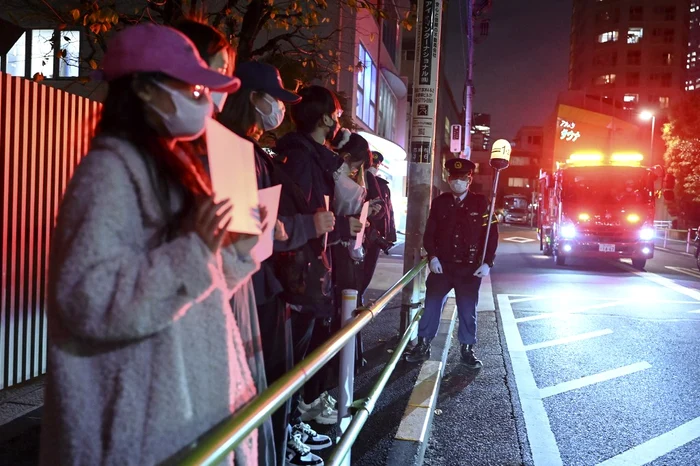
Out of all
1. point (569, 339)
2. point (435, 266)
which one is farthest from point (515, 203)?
point (435, 266)

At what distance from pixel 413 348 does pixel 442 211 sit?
137 centimetres


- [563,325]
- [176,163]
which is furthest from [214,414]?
[563,325]

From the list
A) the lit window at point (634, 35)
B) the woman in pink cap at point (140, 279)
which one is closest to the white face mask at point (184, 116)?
the woman in pink cap at point (140, 279)

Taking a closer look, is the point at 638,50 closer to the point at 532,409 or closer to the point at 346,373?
the point at 532,409

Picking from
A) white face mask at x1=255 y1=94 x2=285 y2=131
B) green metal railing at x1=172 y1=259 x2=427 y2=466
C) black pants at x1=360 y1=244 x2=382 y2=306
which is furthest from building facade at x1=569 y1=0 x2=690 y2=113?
green metal railing at x1=172 y1=259 x2=427 y2=466

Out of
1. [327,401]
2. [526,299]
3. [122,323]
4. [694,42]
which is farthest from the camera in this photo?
[694,42]

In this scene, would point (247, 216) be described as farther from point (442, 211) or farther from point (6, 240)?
point (442, 211)

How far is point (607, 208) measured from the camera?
15398mm

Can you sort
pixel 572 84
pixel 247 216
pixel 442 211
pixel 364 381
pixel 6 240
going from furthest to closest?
1. pixel 572 84
2. pixel 442 211
3. pixel 364 381
4. pixel 6 240
5. pixel 247 216

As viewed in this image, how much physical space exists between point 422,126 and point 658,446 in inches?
146

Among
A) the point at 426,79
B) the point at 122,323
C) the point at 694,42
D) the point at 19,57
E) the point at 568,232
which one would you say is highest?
the point at 694,42

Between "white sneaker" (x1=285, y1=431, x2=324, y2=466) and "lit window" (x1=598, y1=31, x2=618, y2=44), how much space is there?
8737 centimetres

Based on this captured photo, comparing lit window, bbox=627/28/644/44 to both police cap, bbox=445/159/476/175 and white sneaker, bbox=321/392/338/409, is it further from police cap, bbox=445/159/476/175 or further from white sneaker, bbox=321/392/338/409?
white sneaker, bbox=321/392/338/409

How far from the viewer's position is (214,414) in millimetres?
1310
